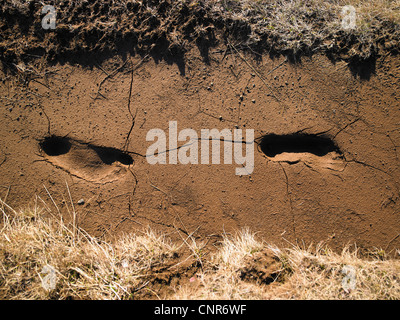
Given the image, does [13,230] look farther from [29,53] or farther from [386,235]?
[386,235]

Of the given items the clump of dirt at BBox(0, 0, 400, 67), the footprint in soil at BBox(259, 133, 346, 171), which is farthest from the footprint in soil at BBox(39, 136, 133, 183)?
the footprint in soil at BBox(259, 133, 346, 171)

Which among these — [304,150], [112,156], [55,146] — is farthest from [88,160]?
[304,150]

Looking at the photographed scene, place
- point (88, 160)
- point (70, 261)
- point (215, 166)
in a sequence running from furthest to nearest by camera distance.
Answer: point (88, 160) → point (215, 166) → point (70, 261)

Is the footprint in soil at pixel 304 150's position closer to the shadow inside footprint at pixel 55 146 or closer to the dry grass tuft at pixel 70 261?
the dry grass tuft at pixel 70 261

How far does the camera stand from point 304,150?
318cm

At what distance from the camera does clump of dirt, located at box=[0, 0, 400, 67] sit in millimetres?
3133

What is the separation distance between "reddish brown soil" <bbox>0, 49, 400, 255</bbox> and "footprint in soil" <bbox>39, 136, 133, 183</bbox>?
1 centimetres

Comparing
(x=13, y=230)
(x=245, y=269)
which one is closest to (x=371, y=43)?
(x=245, y=269)

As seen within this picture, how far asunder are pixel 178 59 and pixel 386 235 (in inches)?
119

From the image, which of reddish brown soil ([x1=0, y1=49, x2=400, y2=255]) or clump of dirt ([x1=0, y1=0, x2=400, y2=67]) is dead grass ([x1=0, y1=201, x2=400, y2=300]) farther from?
clump of dirt ([x1=0, y1=0, x2=400, y2=67])

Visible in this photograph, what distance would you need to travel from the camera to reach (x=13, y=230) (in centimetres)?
306

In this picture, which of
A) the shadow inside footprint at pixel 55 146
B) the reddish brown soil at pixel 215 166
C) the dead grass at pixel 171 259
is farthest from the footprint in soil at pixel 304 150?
the shadow inside footprint at pixel 55 146

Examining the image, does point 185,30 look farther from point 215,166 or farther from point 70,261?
point 70,261

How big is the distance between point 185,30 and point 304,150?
6.29 feet
